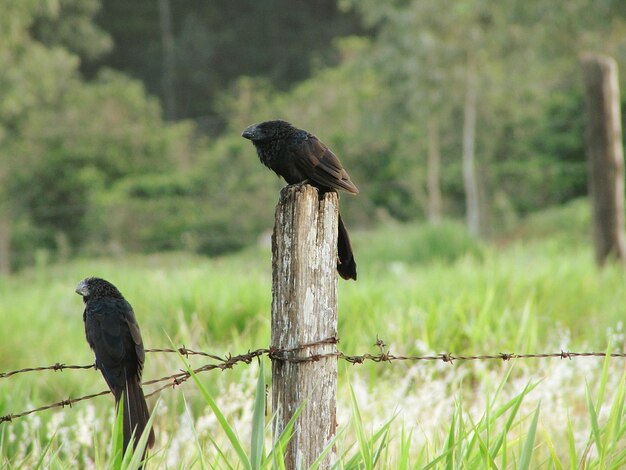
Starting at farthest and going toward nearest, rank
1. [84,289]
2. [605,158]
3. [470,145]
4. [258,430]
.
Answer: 1. [470,145]
2. [605,158]
3. [84,289]
4. [258,430]

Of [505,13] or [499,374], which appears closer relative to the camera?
[499,374]

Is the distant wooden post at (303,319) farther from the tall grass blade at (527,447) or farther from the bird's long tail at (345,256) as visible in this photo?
the tall grass blade at (527,447)

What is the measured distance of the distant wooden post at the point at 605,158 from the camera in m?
6.54

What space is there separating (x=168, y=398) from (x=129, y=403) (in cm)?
158

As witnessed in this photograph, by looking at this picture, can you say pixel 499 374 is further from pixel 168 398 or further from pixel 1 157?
pixel 1 157

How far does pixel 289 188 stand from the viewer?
203 centimetres

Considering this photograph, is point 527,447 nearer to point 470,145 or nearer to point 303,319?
point 303,319

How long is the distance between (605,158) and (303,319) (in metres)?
5.23

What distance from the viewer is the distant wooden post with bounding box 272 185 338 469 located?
1.96m

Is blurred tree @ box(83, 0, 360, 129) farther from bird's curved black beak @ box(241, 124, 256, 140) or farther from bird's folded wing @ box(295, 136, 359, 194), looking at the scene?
bird's folded wing @ box(295, 136, 359, 194)

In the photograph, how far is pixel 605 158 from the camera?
6551 millimetres

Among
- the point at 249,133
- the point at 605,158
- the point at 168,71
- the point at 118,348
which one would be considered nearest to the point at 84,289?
the point at 118,348

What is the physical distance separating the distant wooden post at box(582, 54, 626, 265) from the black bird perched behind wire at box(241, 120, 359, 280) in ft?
15.1

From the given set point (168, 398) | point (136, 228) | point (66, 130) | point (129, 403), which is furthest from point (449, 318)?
point (66, 130)
